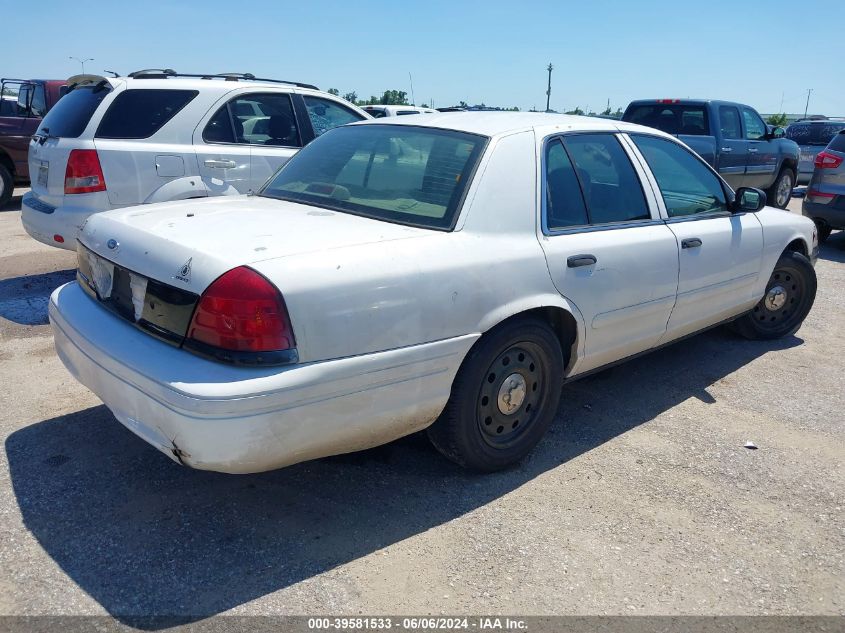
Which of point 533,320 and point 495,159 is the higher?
point 495,159

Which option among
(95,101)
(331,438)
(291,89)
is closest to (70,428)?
(331,438)

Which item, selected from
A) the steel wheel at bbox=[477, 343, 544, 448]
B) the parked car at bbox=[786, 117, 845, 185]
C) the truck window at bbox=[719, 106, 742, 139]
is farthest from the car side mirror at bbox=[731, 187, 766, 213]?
Result: the parked car at bbox=[786, 117, 845, 185]

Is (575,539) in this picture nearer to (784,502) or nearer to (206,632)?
(784,502)

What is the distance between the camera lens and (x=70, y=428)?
384cm

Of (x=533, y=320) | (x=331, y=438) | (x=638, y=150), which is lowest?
(x=331, y=438)

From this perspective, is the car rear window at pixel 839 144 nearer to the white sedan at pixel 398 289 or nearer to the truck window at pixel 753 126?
the truck window at pixel 753 126

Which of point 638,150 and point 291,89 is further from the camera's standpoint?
point 291,89

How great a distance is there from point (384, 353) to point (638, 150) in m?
2.27

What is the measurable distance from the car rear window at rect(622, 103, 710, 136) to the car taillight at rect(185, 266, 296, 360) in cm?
967

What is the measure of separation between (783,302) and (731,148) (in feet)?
21.0

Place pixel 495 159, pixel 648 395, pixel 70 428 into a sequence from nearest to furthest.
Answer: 1. pixel 495 159
2. pixel 70 428
3. pixel 648 395

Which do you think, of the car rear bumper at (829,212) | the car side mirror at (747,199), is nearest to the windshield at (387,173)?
the car side mirror at (747,199)

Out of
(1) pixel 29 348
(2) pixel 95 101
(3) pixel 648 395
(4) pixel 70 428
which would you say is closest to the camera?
(4) pixel 70 428

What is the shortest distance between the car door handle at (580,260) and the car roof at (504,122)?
66 centimetres
